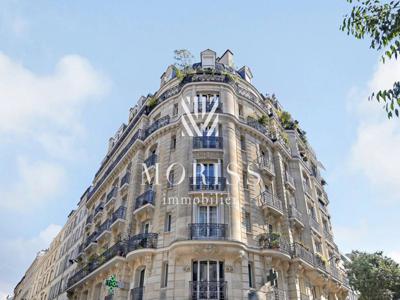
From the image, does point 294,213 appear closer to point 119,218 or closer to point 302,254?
point 302,254

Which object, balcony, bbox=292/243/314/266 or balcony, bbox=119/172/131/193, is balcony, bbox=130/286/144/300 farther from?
balcony, bbox=292/243/314/266

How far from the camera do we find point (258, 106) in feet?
77.1

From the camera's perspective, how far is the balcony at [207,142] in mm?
18641

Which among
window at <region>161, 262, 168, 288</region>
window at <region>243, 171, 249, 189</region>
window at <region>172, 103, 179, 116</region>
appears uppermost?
window at <region>172, 103, 179, 116</region>

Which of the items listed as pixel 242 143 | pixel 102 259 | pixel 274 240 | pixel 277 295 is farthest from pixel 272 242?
pixel 102 259

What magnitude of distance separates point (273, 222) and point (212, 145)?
597 centimetres

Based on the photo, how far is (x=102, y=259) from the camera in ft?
66.4

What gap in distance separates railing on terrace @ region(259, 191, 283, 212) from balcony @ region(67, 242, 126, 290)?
28.2 ft

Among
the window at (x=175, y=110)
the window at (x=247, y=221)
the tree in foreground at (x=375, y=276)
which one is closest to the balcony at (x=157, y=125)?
the window at (x=175, y=110)

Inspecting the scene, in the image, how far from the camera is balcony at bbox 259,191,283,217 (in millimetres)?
18078

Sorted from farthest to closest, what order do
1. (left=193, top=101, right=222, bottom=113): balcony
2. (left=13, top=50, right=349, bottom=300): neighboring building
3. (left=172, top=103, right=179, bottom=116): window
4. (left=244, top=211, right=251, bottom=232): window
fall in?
1. (left=172, top=103, right=179, bottom=116): window
2. (left=193, top=101, right=222, bottom=113): balcony
3. (left=244, top=211, right=251, bottom=232): window
4. (left=13, top=50, right=349, bottom=300): neighboring building

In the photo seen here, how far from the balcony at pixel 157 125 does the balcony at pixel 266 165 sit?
680cm
